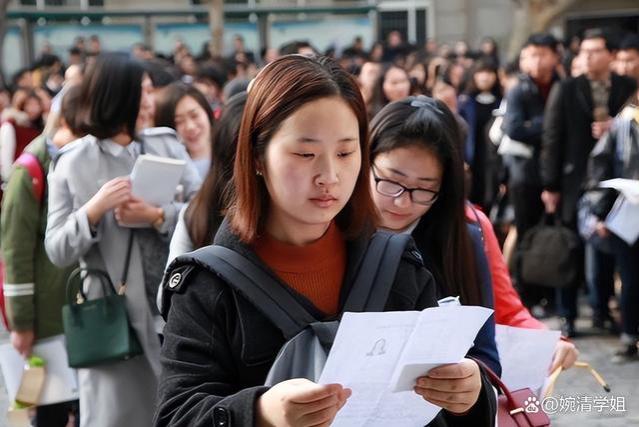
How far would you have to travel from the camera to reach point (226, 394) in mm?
2020

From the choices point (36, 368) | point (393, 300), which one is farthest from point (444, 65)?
point (393, 300)

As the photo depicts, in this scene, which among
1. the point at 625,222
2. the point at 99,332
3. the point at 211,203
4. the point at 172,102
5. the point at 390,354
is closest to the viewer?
the point at 390,354

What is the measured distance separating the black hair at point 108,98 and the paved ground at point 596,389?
1.93m

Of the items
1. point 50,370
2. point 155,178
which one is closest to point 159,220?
point 155,178

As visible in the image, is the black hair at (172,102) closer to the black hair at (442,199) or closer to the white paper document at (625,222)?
the black hair at (442,199)

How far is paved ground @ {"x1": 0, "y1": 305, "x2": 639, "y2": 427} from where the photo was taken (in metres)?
5.07

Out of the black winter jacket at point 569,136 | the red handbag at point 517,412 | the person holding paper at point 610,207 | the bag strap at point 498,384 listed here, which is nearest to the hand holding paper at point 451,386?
the bag strap at point 498,384

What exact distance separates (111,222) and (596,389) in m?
3.07

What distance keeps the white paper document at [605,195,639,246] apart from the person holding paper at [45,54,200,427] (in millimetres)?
3430

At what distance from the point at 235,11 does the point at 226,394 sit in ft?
76.5

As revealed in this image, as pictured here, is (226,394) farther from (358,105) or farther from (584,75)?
(584,75)

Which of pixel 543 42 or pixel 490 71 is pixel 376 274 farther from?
pixel 490 71

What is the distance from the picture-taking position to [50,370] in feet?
13.9

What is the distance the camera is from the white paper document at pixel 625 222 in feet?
21.6
